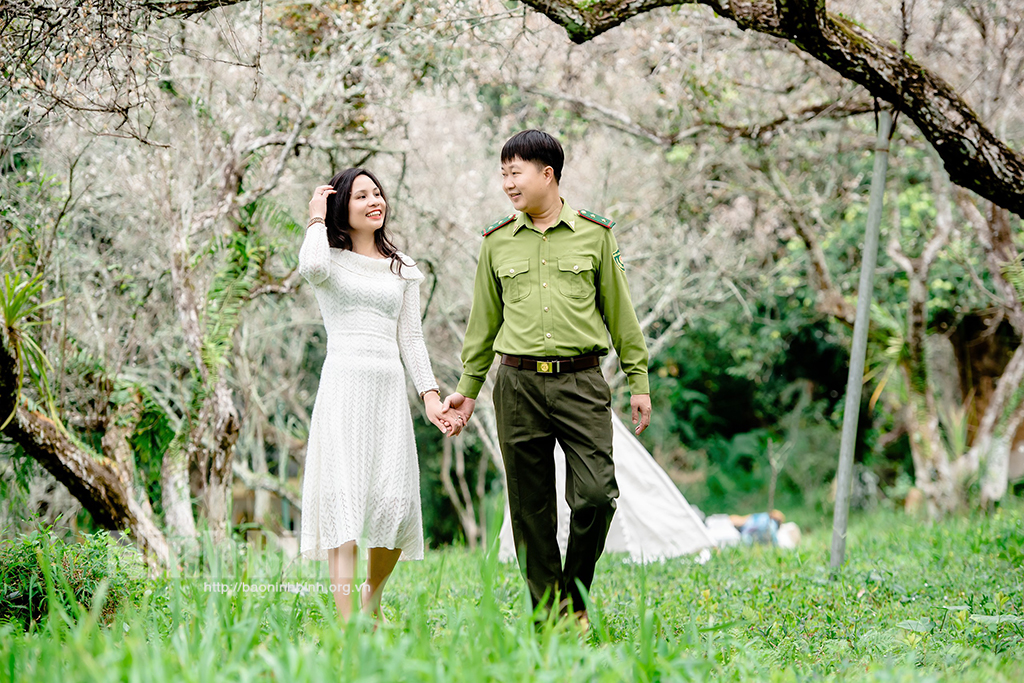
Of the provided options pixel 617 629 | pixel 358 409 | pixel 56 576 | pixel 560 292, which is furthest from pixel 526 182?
pixel 56 576

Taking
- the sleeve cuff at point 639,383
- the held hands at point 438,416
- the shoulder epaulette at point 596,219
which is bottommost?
the held hands at point 438,416

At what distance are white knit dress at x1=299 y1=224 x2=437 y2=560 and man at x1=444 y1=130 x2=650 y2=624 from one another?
42cm

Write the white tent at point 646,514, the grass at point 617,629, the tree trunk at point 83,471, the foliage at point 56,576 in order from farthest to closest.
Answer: the white tent at point 646,514
the tree trunk at point 83,471
the foliage at point 56,576
the grass at point 617,629

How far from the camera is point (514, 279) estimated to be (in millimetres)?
3355

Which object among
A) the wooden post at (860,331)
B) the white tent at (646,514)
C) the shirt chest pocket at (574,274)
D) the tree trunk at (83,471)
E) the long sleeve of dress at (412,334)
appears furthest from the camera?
the white tent at (646,514)

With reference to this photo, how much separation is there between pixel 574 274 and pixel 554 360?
349mm

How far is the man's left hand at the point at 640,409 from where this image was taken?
3.31m

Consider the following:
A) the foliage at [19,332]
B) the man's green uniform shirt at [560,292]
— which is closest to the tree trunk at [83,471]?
the foliage at [19,332]

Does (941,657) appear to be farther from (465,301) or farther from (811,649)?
(465,301)

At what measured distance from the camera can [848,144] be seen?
9.36 m

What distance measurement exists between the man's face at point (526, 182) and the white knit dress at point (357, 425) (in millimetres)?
637

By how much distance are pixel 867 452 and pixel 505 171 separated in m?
11.6

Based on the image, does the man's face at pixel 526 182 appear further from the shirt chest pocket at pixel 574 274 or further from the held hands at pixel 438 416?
the held hands at pixel 438 416

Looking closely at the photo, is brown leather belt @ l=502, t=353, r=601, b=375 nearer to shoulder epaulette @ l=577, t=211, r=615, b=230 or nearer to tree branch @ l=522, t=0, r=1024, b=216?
shoulder epaulette @ l=577, t=211, r=615, b=230
